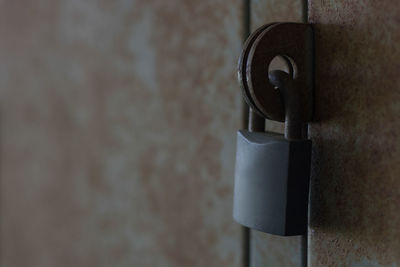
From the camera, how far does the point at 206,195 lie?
19.0 inches

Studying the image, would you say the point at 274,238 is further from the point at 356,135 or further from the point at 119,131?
the point at 119,131

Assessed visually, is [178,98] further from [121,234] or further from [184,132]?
[121,234]

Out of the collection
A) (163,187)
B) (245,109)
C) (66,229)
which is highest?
(245,109)

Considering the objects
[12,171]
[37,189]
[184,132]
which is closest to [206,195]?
[184,132]

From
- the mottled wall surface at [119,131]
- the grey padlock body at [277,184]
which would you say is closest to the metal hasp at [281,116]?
the grey padlock body at [277,184]

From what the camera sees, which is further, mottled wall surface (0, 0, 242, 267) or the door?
mottled wall surface (0, 0, 242, 267)

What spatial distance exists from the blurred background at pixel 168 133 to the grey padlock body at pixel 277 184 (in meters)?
0.02

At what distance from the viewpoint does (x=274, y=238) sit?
15.4 inches

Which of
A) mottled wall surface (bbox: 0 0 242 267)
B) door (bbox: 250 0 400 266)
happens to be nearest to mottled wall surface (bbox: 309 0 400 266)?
door (bbox: 250 0 400 266)

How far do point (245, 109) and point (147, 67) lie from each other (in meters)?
0.18

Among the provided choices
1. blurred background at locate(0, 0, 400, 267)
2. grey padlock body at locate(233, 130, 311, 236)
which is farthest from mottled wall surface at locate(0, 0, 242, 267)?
grey padlock body at locate(233, 130, 311, 236)

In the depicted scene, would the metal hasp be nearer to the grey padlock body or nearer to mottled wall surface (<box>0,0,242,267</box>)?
Result: the grey padlock body

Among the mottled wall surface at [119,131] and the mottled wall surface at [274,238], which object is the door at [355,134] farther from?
the mottled wall surface at [119,131]

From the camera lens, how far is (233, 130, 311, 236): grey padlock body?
320mm
